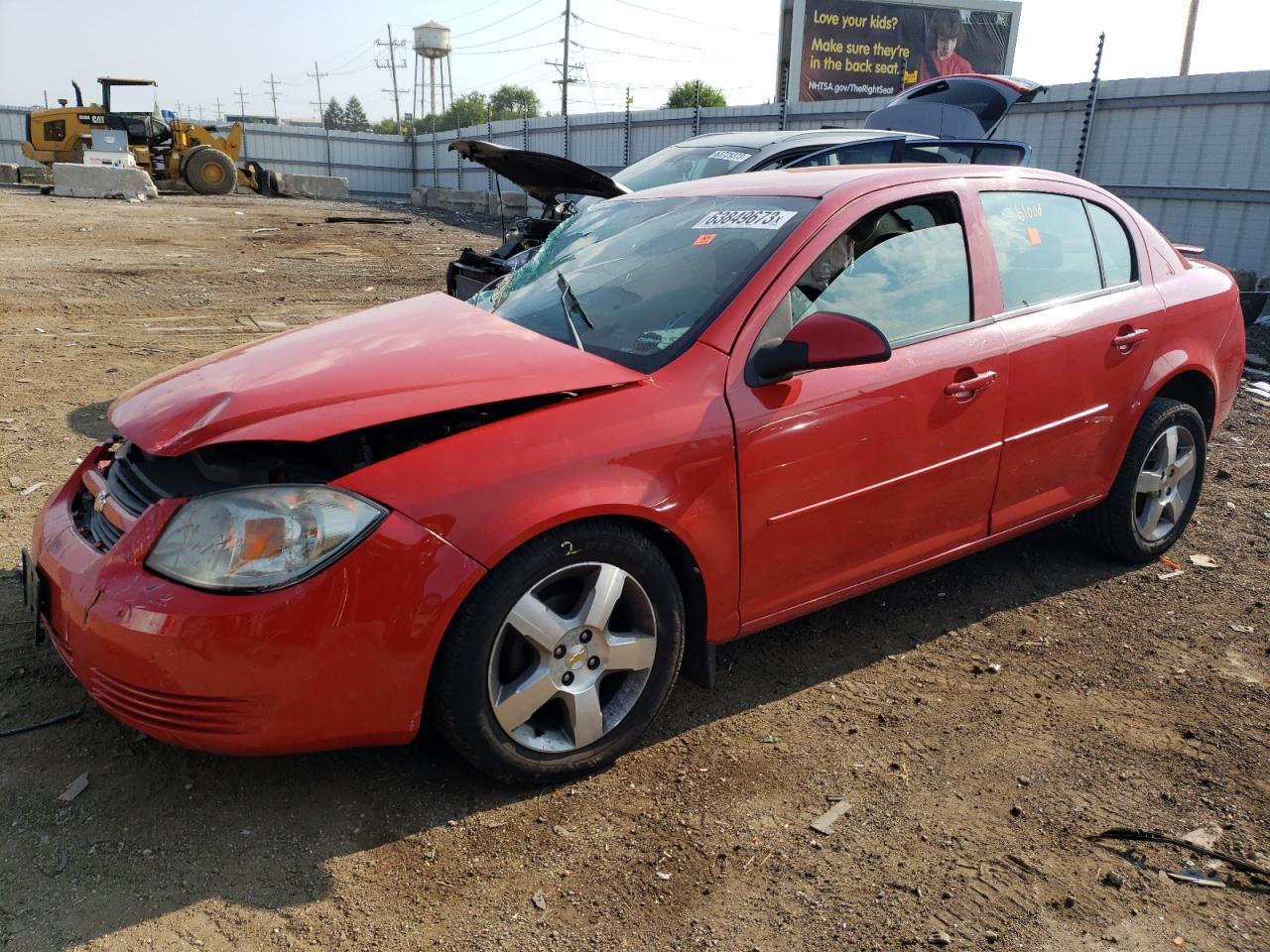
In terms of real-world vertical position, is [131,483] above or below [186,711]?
above

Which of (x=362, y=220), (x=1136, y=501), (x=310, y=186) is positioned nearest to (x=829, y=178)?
(x=1136, y=501)

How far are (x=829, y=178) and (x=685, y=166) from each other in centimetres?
453

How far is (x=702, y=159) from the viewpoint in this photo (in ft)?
24.9

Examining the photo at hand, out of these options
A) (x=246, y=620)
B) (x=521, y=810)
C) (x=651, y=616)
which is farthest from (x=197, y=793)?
(x=651, y=616)

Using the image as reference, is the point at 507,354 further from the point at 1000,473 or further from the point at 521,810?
the point at 1000,473

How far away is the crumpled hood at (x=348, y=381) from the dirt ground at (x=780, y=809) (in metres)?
0.97

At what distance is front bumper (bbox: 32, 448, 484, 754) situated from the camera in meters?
2.21

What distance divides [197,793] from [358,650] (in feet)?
2.44

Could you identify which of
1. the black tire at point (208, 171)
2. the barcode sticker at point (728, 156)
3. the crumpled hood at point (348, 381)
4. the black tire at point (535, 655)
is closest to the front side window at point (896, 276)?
the crumpled hood at point (348, 381)

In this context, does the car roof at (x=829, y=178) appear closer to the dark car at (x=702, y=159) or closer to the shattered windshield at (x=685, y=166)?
the dark car at (x=702, y=159)

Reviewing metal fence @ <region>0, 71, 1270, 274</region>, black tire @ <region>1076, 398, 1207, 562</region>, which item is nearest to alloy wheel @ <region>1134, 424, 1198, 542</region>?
black tire @ <region>1076, 398, 1207, 562</region>

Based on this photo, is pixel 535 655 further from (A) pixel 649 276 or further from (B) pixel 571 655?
(A) pixel 649 276

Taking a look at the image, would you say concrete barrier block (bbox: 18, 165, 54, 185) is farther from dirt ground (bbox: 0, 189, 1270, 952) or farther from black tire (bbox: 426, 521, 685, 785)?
black tire (bbox: 426, 521, 685, 785)

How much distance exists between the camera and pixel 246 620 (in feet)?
7.20
